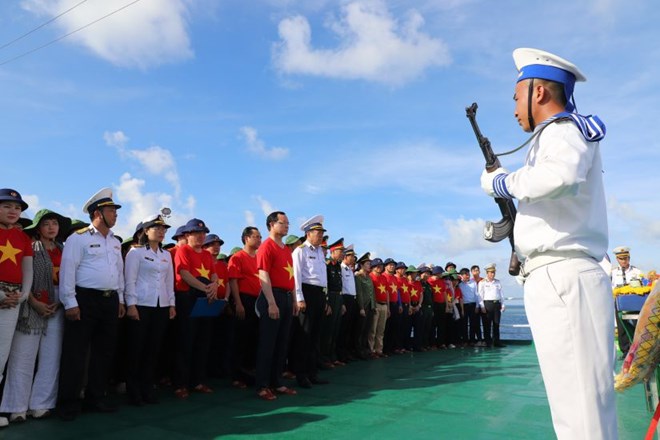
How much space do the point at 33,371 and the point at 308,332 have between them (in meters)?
2.90

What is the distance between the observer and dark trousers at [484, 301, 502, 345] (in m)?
12.2

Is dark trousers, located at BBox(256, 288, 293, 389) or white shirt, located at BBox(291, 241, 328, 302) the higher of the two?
white shirt, located at BBox(291, 241, 328, 302)

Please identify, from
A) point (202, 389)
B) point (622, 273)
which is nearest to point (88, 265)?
point (202, 389)

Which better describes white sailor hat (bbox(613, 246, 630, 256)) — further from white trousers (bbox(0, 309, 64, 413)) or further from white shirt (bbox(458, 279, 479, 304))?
white trousers (bbox(0, 309, 64, 413))

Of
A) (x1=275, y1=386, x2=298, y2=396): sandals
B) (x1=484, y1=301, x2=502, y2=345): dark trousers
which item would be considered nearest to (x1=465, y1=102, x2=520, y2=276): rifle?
(x1=275, y1=386, x2=298, y2=396): sandals

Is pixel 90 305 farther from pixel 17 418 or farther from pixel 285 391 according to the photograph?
pixel 285 391

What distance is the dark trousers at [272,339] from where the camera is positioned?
541 cm

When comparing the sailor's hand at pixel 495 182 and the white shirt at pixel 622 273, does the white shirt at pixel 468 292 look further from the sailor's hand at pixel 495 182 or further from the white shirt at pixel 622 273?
the sailor's hand at pixel 495 182

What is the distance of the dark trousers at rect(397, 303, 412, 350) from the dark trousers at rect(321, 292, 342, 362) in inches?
113

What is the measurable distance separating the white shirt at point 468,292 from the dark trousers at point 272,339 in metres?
8.22

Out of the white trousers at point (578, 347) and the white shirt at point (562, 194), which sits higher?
the white shirt at point (562, 194)

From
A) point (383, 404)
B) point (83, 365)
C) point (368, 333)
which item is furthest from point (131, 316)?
point (368, 333)

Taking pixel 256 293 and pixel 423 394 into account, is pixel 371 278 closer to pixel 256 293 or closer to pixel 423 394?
pixel 256 293

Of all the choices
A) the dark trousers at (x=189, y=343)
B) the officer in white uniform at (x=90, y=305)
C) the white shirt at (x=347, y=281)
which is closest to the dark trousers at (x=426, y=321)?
the white shirt at (x=347, y=281)
